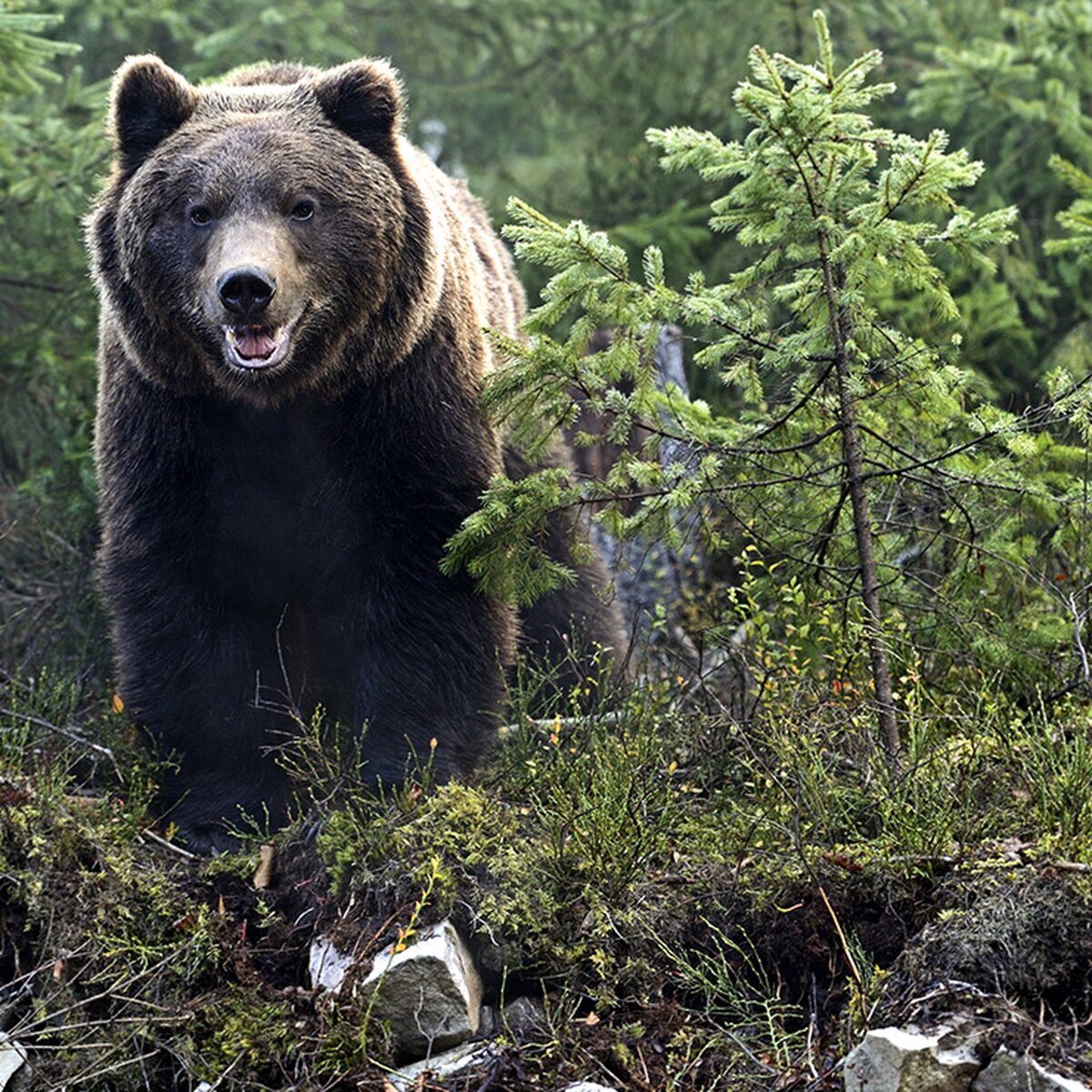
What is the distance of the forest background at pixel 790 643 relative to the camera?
14.3 feet

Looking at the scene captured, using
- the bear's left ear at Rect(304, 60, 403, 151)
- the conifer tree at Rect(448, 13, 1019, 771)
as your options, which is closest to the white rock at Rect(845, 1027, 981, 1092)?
the conifer tree at Rect(448, 13, 1019, 771)

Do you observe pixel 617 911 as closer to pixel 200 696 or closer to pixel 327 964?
pixel 327 964

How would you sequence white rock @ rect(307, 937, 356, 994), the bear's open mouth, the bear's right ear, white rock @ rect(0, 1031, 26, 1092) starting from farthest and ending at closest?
the bear's right ear → the bear's open mouth → white rock @ rect(307, 937, 356, 994) → white rock @ rect(0, 1031, 26, 1092)

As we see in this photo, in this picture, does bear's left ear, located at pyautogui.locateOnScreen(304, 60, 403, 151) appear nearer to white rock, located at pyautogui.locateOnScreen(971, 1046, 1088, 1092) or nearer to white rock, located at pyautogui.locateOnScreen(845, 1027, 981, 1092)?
white rock, located at pyautogui.locateOnScreen(845, 1027, 981, 1092)

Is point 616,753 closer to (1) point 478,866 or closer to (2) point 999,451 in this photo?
(1) point 478,866

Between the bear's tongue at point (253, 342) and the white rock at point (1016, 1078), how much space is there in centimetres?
313

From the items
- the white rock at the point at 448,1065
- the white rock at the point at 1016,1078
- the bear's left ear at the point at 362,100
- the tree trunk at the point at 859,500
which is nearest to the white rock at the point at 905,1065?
the white rock at the point at 1016,1078

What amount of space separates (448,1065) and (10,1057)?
3.91ft

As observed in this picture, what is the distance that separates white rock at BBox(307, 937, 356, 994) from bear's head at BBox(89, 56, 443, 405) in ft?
6.20

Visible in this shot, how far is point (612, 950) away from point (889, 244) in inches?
93.3

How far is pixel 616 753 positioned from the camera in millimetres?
5094

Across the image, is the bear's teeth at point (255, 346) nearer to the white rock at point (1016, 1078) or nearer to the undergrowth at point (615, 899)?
the undergrowth at point (615, 899)

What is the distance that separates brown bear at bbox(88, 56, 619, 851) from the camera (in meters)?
5.58

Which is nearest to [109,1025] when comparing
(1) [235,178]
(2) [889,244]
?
(1) [235,178]
